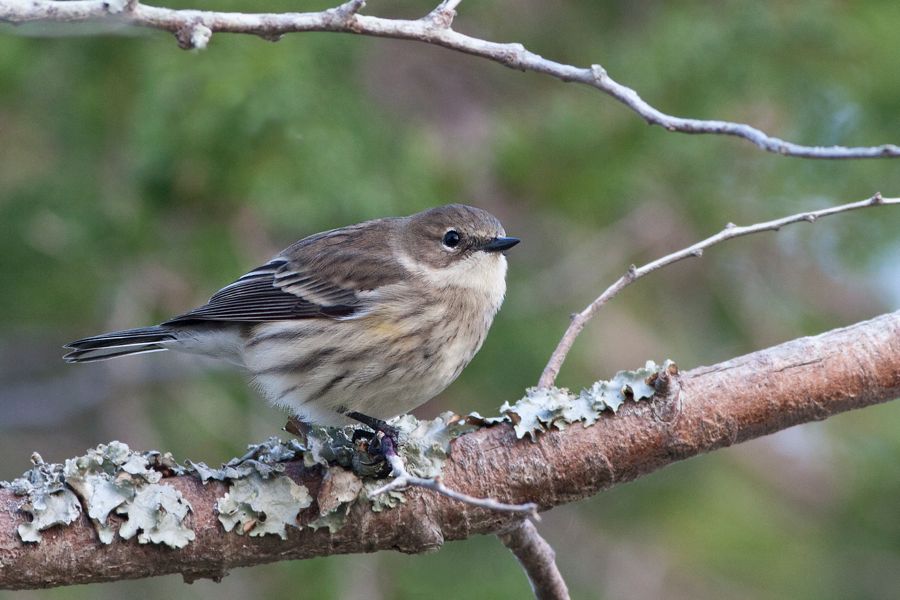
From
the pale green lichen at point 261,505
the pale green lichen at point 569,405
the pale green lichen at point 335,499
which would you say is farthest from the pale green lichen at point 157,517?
the pale green lichen at point 569,405

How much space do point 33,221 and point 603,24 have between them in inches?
160

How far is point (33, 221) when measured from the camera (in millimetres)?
6246

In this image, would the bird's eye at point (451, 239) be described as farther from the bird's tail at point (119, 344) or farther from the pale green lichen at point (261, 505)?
the pale green lichen at point (261, 505)

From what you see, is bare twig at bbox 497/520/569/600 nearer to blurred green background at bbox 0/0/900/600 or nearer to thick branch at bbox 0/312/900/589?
thick branch at bbox 0/312/900/589

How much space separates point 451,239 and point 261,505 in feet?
6.74

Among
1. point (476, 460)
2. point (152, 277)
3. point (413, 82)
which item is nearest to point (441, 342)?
point (476, 460)

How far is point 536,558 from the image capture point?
3928 millimetres

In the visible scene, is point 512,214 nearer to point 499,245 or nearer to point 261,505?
point 499,245

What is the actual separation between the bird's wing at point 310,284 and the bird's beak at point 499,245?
1.44ft

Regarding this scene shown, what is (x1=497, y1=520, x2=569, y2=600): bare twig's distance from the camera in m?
3.83

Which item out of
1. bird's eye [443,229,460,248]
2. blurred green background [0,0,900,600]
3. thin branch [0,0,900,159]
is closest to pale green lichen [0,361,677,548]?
thin branch [0,0,900,159]

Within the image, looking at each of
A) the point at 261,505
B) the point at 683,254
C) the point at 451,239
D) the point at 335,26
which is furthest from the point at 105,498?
the point at 451,239

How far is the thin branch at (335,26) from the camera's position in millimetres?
3182

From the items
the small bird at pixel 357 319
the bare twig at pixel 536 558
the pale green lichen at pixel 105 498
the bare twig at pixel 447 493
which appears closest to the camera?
the bare twig at pixel 447 493
